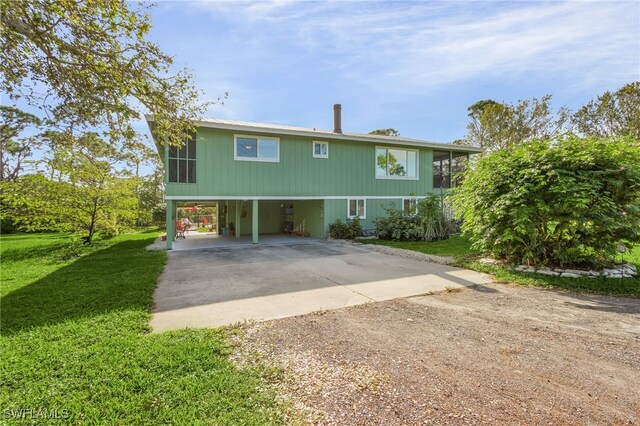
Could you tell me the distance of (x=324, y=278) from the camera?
6.53 meters

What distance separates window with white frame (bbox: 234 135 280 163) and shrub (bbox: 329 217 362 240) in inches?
151

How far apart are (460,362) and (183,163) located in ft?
34.8

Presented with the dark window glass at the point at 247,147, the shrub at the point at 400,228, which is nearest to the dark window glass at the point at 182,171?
the dark window glass at the point at 247,147

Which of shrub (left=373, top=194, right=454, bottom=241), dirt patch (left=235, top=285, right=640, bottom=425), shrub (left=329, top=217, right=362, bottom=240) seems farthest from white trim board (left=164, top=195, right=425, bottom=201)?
dirt patch (left=235, top=285, right=640, bottom=425)

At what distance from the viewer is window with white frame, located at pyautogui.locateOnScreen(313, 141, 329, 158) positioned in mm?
13422

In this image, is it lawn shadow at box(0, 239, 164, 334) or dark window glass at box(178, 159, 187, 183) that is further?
dark window glass at box(178, 159, 187, 183)

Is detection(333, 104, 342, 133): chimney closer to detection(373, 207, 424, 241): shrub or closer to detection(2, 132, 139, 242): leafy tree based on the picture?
detection(373, 207, 424, 241): shrub

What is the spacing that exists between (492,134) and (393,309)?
25101mm

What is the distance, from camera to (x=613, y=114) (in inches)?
835

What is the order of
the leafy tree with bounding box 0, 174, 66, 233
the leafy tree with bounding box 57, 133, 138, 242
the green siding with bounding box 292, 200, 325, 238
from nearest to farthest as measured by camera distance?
the leafy tree with bounding box 0, 174, 66, 233
the leafy tree with bounding box 57, 133, 138, 242
the green siding with bounding box 292, 200, 325, 238

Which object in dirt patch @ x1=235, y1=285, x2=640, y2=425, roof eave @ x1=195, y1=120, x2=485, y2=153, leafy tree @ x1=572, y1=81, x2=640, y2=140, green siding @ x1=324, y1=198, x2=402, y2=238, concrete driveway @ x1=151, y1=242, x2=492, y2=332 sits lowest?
dirt patch @ x1=235, y1=285, x2=640, y2=425

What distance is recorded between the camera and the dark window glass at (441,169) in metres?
16.9

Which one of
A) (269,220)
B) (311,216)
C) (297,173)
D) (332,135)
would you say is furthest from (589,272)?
(269,220)

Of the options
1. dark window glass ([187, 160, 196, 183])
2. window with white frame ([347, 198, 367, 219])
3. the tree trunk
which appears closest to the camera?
dark window glass ([187, 160, 196, 183])
